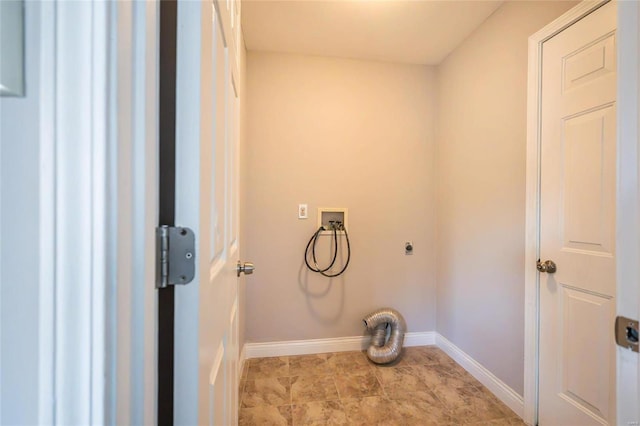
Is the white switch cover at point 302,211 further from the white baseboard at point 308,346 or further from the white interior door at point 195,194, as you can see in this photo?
the white interior door at point 195,194

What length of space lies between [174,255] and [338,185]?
6.65ft

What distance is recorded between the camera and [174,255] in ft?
1.46

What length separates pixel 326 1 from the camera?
1764 millimetres

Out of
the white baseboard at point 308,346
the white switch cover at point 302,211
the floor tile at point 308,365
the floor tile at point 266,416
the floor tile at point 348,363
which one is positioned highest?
the white switch cover at point 302,211

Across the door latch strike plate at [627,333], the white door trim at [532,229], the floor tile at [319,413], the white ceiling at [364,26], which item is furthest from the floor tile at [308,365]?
the white ceiling at [364,26]

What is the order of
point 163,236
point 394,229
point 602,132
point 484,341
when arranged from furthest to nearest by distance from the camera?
point 394,229 → point 484,341 → point 602,132 → point 163,236

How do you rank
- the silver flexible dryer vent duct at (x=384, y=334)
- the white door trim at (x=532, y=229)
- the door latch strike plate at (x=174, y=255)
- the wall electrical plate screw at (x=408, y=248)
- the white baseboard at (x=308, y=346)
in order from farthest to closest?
the wall electrical plate screw at (x=408, y=248)
the white baseboard at (x=308, y=346)
the silver flexible dryer vent duct at (x=384, y=334)
the white door trim at (x=532, y=229)
the door latch strike plate at (x=174, y=255)

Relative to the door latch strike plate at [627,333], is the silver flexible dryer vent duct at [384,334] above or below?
below

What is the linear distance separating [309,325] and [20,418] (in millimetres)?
2221

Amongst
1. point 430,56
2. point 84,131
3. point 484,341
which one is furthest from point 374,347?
point 430,56

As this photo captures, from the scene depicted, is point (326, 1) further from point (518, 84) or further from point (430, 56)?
point (518, 84)

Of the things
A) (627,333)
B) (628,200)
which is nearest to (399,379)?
(627,333)

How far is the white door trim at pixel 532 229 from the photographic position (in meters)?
1.54

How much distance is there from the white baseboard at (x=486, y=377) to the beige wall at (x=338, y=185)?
25 centimetres
